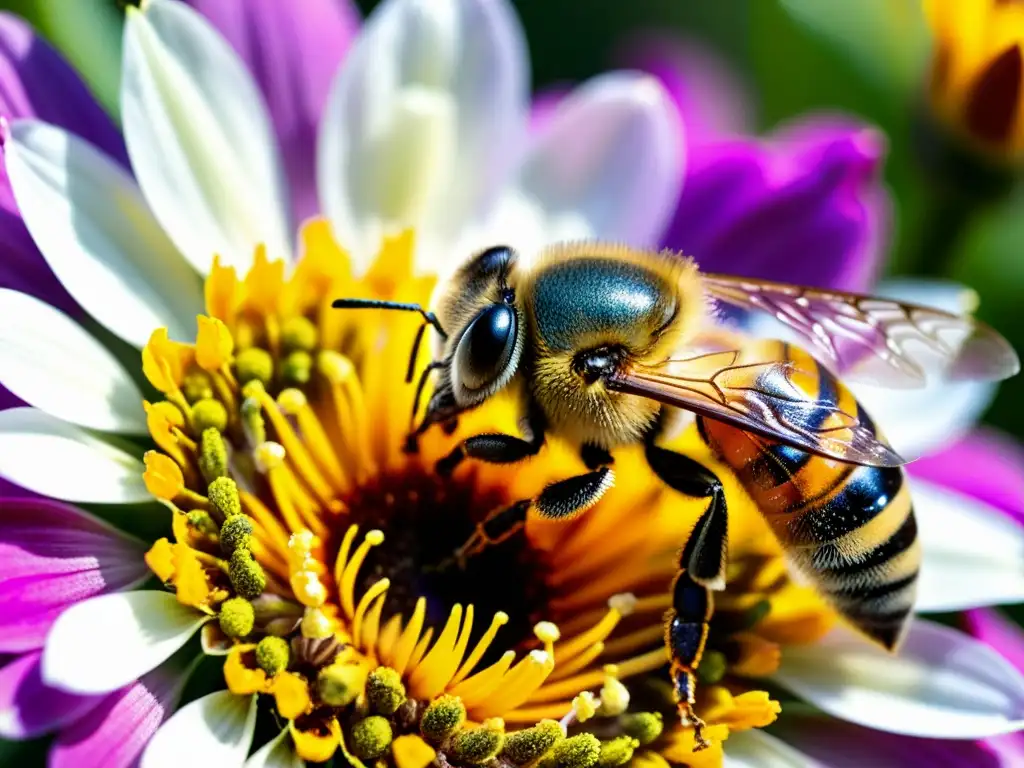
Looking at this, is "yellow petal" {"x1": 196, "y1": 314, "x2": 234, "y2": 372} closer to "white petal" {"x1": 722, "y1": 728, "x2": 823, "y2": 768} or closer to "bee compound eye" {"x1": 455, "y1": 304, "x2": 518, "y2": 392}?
"bee compound eye" {"x1": 455, "y1": 304, "x2": 518, "y2": 392}

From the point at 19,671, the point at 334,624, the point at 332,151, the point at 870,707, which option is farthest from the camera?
the point at 332,151

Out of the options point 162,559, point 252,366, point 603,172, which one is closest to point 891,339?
point 603,172

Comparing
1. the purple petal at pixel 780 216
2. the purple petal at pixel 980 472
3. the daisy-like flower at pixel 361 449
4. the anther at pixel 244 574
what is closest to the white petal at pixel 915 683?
the daisy-like flower at pixel 361 449

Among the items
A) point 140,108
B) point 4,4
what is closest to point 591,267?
point 140,108

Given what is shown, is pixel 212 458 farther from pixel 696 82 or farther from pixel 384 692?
pixel 696 82

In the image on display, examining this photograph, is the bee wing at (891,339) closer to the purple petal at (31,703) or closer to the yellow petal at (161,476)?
the yellow petal at (161,476)

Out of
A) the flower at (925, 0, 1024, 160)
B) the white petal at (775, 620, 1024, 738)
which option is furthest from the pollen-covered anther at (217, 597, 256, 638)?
the flower at (925, 0, 1024, 160)

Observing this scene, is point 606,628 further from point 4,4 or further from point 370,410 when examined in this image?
point 4,4
